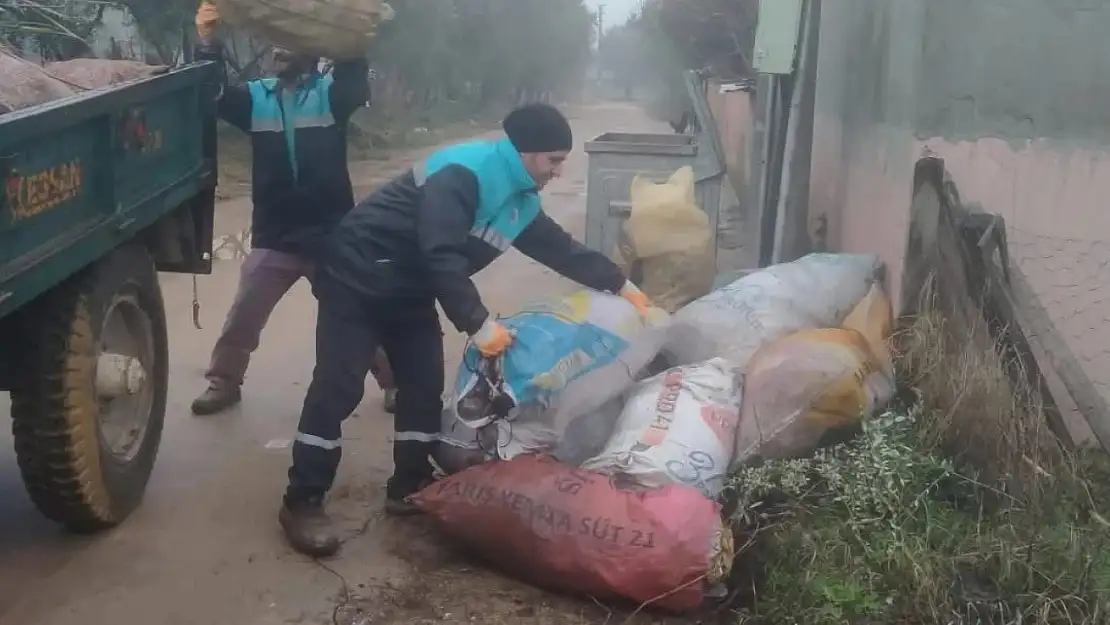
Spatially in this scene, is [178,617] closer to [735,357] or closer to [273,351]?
[735,357]

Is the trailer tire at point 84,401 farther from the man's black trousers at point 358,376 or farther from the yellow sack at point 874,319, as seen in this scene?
the yellow sack at point 874,319

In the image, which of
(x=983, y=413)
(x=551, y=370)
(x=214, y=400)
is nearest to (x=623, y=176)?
(x=214, y=400)

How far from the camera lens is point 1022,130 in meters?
3.73

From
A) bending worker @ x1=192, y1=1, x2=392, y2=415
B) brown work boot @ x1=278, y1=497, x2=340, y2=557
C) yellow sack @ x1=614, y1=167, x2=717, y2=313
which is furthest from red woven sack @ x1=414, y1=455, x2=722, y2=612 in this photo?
yellow sack @ x1=614, y1=167, x2=717, y2=313

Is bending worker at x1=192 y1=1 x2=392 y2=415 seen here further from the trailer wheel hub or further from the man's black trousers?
the trailer wheel hub

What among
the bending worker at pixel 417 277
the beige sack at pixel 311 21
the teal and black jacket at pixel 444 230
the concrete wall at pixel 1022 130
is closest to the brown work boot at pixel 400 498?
the bending worker at pixel 417 277

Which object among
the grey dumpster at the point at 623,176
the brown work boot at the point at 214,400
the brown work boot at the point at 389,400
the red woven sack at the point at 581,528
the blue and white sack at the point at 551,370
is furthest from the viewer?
the grey dumpster at the point at 623,176

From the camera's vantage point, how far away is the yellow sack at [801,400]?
11.5ft

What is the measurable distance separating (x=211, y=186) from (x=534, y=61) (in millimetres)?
34149

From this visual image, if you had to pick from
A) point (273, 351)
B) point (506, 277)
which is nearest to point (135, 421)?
point (273, 351)

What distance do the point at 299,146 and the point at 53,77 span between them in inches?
40.0

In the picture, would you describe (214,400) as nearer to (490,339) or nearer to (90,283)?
(90,283)

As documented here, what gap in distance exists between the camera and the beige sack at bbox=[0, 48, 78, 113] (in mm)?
3025

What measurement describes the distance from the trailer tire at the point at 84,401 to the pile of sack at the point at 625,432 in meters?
0.96
